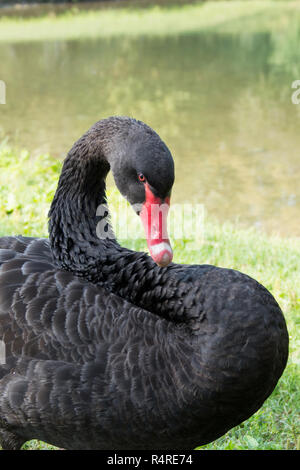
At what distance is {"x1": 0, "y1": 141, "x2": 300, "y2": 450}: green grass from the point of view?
A: 7.82 feet

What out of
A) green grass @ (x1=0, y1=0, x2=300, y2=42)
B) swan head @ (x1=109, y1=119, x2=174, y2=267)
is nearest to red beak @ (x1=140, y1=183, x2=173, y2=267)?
swan head @ (x1=109, y1=119, x2=174, y2=267)

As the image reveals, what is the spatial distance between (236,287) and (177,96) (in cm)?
923

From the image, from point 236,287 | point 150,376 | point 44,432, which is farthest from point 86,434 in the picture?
point 236,287

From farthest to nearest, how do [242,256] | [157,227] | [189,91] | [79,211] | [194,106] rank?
[189,91]
[194,106]
[242,256]
[79,211]
[157,227]

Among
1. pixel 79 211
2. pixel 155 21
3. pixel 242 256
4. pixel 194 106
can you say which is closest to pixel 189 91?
pixel 194 106

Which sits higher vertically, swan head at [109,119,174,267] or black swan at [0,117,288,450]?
swan head at [109,119,174,267]

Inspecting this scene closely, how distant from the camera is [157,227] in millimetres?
1836

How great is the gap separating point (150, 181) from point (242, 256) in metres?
1.96

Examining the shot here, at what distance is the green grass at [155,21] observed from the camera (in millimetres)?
18891

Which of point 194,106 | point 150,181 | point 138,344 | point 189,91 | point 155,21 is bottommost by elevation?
point 138,344

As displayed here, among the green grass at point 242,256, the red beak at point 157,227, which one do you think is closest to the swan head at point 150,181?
the red beak at point 157,227

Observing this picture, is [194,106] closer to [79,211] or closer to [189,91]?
[189,91]

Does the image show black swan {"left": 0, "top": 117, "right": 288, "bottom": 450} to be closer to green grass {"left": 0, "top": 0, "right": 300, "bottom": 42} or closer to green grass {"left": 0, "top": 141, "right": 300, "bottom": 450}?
green grass {"left": 0, "top": 141, "right": 300, "bottom": 450}

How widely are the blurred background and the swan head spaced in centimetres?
321
